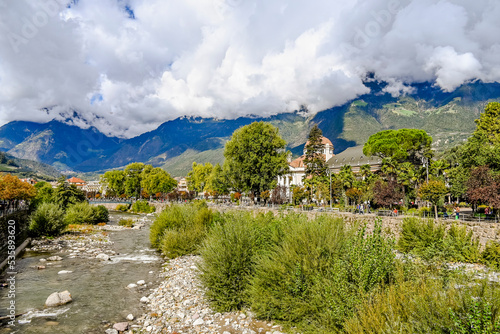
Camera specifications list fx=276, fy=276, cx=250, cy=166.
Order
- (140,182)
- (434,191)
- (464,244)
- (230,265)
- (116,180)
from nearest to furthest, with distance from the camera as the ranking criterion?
(230,265) → (464,244) → (434,191) → (140,182) → (116,180)

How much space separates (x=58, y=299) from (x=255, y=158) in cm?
3424

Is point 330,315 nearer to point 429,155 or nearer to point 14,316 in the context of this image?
point 14,316

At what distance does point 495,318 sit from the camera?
475 centimetres

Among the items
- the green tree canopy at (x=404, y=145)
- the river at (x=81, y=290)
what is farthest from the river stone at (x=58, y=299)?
the green tree canopy at (x=404, y=145)

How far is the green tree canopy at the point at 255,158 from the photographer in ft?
150

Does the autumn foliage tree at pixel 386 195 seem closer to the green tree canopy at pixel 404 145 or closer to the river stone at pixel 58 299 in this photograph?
the green tree canopy at pixel 404 145

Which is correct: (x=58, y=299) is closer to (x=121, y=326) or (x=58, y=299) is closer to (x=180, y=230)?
(x=121, y=326)

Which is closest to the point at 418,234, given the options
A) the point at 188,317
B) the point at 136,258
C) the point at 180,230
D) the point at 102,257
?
the point at 188,317

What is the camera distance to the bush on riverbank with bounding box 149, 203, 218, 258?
932 inches

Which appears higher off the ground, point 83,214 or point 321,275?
point 321,275

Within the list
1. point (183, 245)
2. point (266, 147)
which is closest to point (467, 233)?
point (183, 245)

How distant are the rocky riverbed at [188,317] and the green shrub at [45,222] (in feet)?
76.3

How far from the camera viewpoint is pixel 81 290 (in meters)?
15.6

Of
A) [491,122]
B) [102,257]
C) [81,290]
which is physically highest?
[491,122]
